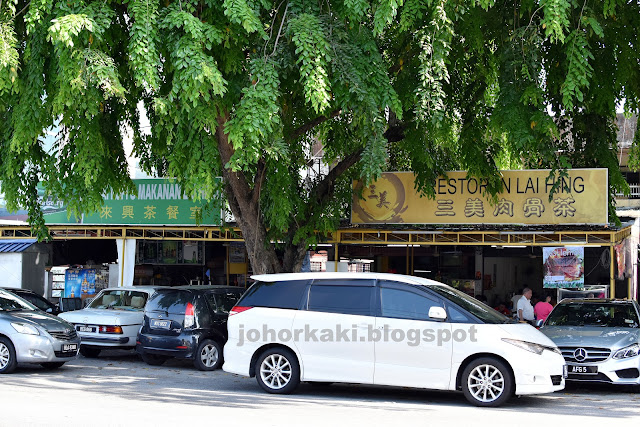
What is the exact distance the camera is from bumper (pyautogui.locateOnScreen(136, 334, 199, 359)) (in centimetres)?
1377

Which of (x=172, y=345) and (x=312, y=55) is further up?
(x=312, y=55)

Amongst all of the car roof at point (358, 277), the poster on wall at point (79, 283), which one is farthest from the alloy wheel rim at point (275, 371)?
the poster on wall at point (79, 283)

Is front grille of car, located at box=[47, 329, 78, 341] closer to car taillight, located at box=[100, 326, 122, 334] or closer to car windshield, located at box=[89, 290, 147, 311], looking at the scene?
car taillight, located at box=[100, 326, 122, 334]

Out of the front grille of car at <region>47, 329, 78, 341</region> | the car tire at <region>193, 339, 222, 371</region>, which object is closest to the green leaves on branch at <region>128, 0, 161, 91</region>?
the front grille of car at <region>47, 329, 78, 341</region>

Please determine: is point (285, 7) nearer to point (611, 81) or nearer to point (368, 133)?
point (368, 133)

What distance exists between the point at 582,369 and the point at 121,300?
944 cm

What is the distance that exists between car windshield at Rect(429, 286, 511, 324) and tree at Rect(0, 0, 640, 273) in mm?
2697

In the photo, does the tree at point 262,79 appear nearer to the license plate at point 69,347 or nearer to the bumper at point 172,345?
the bumper at point 172,345

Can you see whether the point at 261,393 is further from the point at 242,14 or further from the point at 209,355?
the point at 242,14

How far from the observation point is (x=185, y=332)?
45.4ft

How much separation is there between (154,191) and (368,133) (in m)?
8.31

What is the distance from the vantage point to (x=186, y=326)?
1388 cm

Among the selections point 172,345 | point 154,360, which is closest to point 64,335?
point 172,345

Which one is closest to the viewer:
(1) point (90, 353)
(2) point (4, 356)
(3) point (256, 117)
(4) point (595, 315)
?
(3) point (256, 117)
